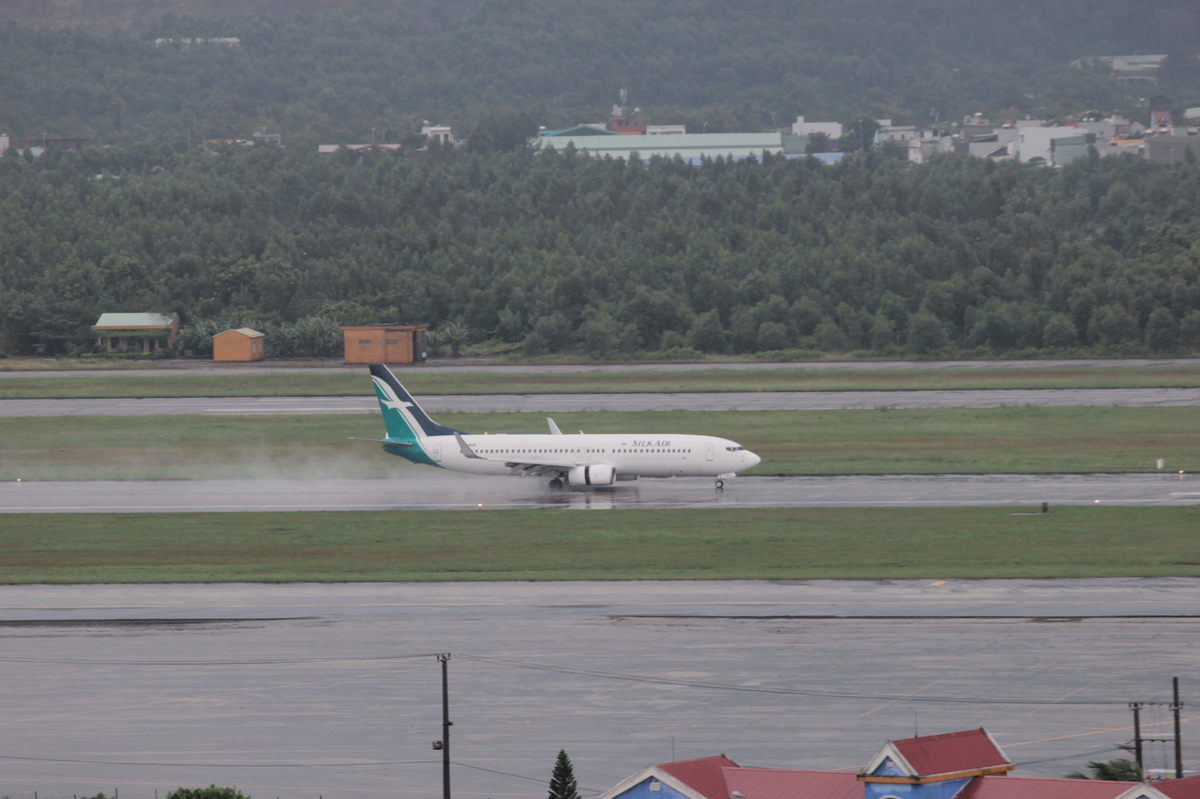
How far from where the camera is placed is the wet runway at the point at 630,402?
9656 cm

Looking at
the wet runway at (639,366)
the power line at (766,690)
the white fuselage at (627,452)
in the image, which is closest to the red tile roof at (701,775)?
the power line at (766,690)

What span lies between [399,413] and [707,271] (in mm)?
90726

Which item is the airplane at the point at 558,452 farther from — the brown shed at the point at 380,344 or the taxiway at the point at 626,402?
the brown shed at the point at 380,344

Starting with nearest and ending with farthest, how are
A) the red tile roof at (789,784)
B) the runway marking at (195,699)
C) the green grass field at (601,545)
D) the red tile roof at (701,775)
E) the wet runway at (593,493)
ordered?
1. the red tile roof at (701,775)
2. the red tile roof at (789,784)
3. the runway marking at (195,699)
4. the green grass field at (601,545)
5. the wet runway at (593,493)

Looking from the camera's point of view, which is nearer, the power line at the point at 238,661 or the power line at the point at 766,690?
the power line at the point at 766,690

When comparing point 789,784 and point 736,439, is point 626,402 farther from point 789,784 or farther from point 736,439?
point 789,784

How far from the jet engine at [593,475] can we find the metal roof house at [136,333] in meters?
86.1

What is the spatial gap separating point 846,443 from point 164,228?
128129 mm

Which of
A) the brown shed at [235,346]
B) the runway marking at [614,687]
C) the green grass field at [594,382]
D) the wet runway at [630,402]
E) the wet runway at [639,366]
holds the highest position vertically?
the brown shed at [235,346]

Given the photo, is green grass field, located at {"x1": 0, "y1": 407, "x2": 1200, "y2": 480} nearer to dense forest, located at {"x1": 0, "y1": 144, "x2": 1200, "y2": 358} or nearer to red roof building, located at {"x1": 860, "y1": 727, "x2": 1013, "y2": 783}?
dense forest, located at {"x1": 0, "y1": 144, "x2": 1200, "y2": 358}

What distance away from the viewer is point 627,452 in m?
71.4

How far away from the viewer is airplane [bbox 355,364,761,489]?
7094 cm

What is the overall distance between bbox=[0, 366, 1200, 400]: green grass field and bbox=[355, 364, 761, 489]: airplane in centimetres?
3396

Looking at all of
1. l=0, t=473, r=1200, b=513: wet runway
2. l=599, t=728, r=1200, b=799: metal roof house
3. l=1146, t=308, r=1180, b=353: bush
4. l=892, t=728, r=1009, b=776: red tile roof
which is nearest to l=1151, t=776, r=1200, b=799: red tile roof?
l=599, t=728, r=1200, b=799: metal roof house
